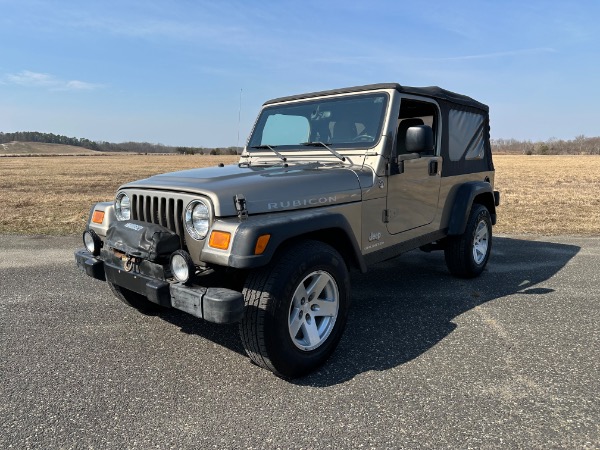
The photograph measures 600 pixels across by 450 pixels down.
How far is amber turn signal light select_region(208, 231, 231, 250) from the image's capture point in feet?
8.78

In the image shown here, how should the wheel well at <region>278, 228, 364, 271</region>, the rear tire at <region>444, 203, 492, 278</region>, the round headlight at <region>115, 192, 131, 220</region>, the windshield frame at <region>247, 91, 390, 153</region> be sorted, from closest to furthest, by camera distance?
1. the wheel well at <region>278, 228, 364, 271</region>
2. the round headlight at <region>115, 192, 131, 220</region>
3. the windshield frame at <region>247, 91, 390, 153</region>
4. the rear tire at <region>444, 203, 492, 278</region>

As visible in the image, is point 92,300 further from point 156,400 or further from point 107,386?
point 156,400

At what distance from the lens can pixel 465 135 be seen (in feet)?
17.3

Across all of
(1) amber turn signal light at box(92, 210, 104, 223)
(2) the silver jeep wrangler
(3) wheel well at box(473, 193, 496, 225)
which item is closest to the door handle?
(2) the silver jeep wrangler

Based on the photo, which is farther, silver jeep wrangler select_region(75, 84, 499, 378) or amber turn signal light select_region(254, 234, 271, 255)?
silver jeep wrangler select_region(75, 84, 499, 378)

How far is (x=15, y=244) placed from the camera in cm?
716

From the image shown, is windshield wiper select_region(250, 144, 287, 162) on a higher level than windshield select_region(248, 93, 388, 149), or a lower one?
lower

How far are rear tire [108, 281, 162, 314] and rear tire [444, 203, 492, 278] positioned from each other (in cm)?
339

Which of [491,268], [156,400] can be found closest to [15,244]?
[156,400]

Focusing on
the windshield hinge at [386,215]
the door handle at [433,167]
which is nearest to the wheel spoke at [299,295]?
the windshield hinge at [386,215]

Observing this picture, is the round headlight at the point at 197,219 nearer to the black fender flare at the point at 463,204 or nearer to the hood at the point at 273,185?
the hood at the point at 273,185

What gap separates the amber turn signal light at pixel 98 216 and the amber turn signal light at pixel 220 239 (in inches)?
58.4

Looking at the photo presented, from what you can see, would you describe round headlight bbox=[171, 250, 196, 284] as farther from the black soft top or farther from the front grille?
the black soft top

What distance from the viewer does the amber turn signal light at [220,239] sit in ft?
8.78
